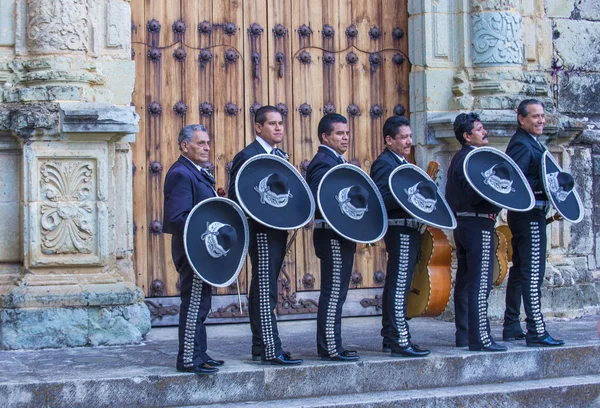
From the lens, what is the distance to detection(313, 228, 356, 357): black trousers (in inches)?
240

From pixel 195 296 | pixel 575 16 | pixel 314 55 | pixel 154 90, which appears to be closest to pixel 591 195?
pixel 575 16

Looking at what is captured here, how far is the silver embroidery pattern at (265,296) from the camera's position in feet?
19.4

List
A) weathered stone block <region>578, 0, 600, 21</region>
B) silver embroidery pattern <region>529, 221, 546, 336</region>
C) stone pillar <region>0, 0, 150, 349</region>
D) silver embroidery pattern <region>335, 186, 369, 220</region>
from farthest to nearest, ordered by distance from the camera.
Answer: weathered stone block <region>578, 0, 600, 21</region>
silver embroidery pattern <region>529, 221, 546, 336</region>
stone pillar <region>0, 0, 150, 349</region>
silver embroidery pattern <region>335, 186, 369, 220</region>

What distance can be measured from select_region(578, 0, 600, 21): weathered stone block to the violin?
3222 mm

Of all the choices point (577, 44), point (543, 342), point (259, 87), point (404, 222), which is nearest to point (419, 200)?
point (404, 222)

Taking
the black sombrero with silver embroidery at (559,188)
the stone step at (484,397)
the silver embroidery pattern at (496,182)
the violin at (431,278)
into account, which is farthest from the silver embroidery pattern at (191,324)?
the black sombrero with silver embroidery at (559,188)

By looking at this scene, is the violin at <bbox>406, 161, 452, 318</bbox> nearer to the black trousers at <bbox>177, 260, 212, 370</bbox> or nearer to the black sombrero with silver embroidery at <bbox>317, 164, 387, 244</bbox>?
the black sombrero with silver embroidery at <bbox>317, 164, 387, 244</bbox>

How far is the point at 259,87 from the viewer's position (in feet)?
26.4

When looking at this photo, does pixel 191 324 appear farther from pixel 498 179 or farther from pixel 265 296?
pixel 498 179

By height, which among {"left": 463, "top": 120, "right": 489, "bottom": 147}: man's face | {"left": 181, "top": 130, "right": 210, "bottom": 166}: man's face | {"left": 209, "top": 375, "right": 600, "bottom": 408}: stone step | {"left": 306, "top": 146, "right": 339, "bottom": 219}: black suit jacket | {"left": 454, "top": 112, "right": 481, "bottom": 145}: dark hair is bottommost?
{"left": 209, "top": 375, "right": 600, "bottom": 408}: stone step

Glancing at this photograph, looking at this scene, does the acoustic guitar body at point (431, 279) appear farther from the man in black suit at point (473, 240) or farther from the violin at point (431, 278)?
the man in black suit at point (473, 240)

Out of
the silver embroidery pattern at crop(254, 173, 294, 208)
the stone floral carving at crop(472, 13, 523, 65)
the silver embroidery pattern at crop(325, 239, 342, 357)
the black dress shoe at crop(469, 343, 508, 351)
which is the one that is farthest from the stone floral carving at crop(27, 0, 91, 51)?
the black dress shoe at crop(469, 343, 508, 351)

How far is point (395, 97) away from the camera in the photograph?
8492 mm

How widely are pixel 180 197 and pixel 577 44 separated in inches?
180
